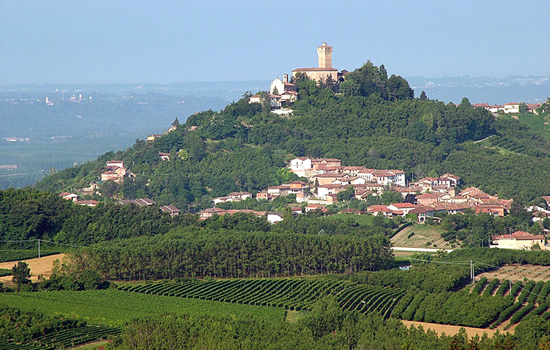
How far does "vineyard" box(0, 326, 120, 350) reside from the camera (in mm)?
31891

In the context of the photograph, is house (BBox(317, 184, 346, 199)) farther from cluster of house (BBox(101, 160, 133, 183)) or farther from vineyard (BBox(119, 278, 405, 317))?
vineyard (BBox(119, 278, 405, 317))

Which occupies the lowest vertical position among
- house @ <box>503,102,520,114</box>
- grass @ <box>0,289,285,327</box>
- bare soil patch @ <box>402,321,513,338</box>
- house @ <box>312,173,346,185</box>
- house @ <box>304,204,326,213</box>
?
house @ <box>304,204,326,213</box>

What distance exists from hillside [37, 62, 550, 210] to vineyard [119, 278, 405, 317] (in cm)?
2274

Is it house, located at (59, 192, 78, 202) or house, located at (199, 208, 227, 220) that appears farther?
house, located at (59, 192, 78, 202)

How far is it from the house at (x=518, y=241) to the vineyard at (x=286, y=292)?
13188 mm

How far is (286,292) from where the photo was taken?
41125mm

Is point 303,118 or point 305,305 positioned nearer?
point 305,305

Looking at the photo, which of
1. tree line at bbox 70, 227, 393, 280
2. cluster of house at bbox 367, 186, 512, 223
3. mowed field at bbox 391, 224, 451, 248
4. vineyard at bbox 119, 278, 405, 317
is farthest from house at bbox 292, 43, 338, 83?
vineyard at bbox 119, 278, 405, 317

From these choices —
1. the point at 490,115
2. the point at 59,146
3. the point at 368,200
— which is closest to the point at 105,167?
the point at 368,200

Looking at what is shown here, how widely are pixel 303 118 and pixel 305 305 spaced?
38284 mm

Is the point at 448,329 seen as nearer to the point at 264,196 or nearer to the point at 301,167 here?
the point at 264,196

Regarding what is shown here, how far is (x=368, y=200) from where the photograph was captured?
62.9m

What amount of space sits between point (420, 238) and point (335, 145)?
65.2ft

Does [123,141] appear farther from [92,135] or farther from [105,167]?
[105,167]
